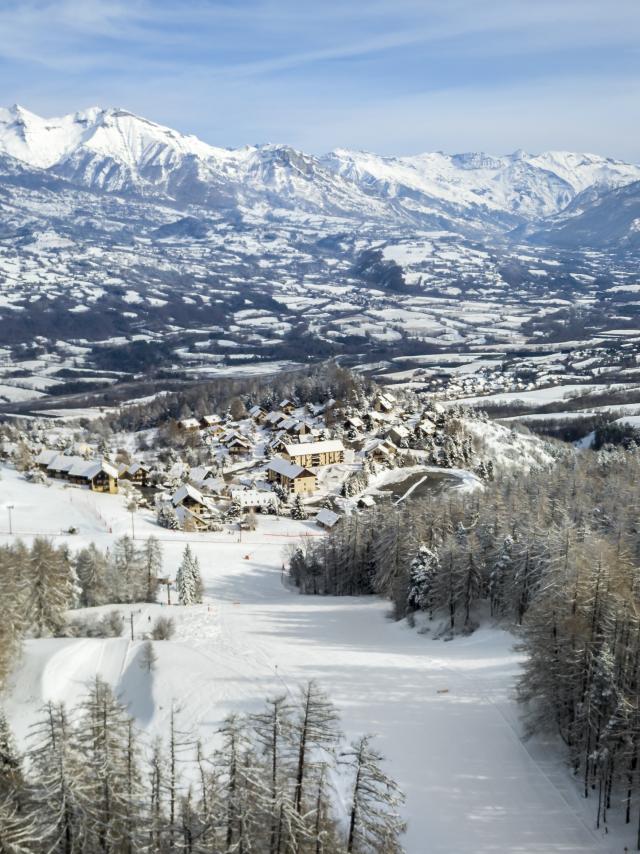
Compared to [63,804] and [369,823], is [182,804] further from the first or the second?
[369,823]

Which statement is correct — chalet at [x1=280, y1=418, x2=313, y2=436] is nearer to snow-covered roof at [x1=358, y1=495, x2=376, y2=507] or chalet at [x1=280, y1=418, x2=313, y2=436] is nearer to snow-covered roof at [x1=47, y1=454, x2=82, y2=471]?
snow-covered roof at [x1=358, y1=495, x2=376, y2=507]

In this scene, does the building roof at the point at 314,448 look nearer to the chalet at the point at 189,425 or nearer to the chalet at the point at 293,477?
the chalet at the point at 293,477

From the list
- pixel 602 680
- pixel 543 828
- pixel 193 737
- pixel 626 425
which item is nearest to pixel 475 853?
pixel 543 828

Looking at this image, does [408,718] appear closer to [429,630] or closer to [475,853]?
[475,853]

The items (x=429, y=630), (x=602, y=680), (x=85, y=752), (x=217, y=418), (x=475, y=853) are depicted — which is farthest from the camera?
(x=217, y=418)

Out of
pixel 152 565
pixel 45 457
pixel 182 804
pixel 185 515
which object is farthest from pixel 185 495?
pixel 182 804
